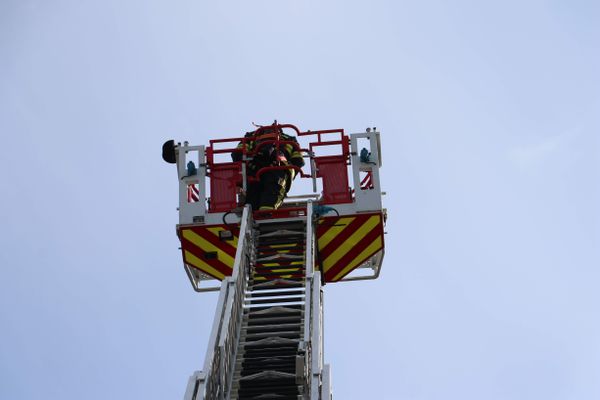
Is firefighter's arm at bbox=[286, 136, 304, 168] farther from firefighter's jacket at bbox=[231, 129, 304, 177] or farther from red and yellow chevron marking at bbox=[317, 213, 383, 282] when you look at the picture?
red and yellow chevron marking at bbox=[317, 213, 383, 282]

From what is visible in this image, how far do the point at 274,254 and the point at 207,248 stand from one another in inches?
63.8

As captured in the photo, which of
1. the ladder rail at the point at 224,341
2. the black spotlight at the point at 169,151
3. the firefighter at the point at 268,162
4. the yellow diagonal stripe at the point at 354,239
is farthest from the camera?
the black spotlight at the point at 169,151

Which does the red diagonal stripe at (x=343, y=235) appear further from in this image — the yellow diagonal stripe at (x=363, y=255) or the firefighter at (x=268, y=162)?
the firefighter at (x=268, y=162)

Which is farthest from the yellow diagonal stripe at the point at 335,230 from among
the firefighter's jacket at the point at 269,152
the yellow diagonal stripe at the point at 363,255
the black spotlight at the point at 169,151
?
the black spotlight at the point at 169,151

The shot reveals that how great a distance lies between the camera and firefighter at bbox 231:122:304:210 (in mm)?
13414

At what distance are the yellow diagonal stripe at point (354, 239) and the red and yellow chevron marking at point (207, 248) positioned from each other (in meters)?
1.32

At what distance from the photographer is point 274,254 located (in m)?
12.6

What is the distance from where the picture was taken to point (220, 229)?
13602mm

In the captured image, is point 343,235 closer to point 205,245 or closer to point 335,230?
point 335,230

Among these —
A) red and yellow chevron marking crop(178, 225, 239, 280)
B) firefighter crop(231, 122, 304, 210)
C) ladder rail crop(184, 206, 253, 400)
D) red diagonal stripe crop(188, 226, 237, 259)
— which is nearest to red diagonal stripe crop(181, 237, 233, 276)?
red and yellow chevron marking crop(178, 225, 239, 280)

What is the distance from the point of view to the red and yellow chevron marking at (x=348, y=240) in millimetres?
13508

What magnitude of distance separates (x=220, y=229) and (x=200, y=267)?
35.9 inches

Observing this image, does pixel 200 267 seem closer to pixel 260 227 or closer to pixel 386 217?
pixel 260 227

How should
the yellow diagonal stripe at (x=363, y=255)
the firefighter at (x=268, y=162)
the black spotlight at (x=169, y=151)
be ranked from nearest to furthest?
the firefighter at (x=268, y=162) → the yellow diagonal stripe at (x=363, y=255) → the black spotlight at (x=169, y=151)
